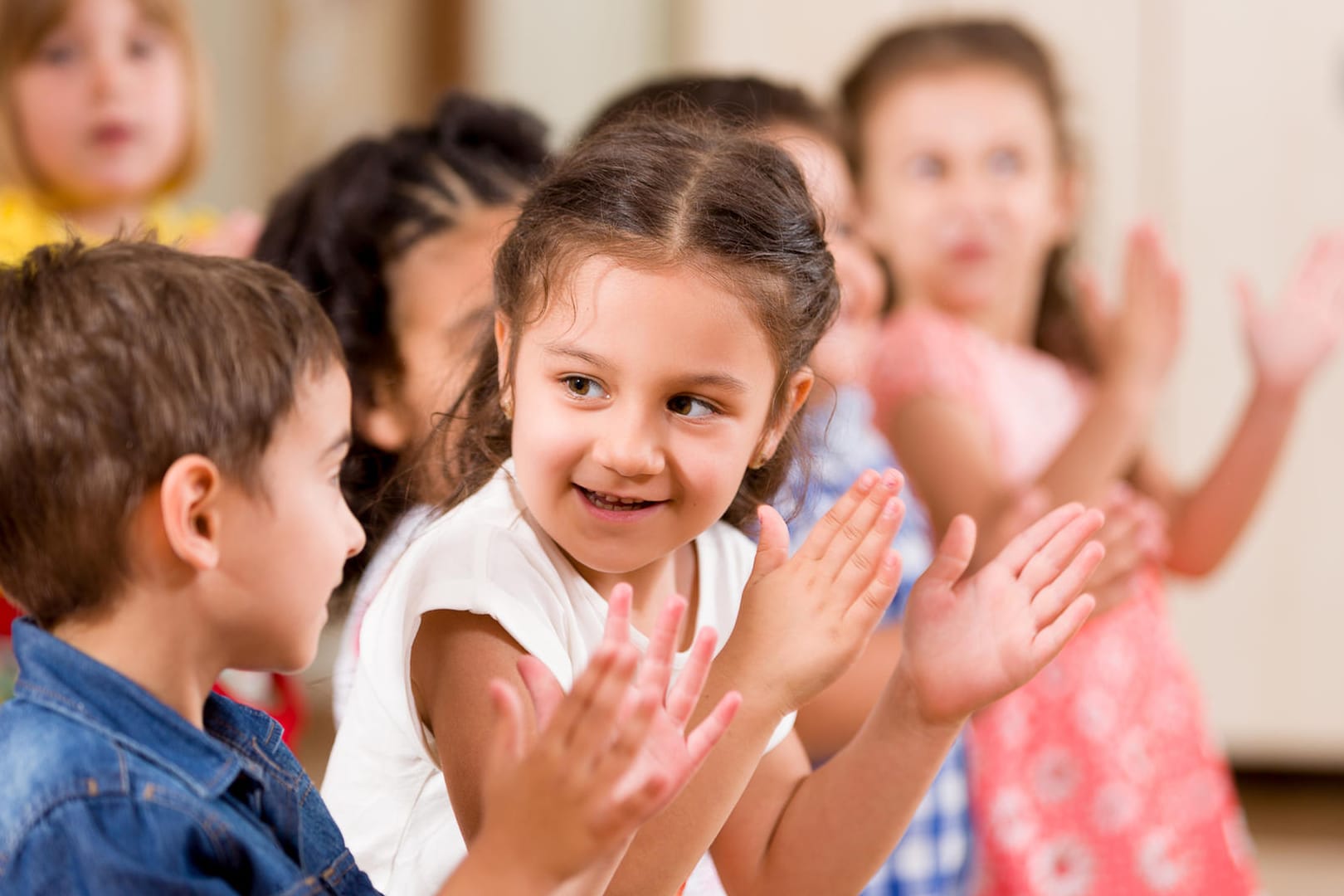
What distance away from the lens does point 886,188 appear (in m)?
1.65

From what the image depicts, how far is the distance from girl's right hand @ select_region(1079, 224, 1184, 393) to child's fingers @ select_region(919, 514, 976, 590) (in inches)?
30.2

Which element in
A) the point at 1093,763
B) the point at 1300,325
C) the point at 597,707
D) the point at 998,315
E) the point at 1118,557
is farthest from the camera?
the point at 998,315

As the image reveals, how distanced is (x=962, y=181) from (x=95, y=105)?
0.88 m

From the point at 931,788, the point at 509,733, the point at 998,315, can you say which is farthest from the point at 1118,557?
the point at 998,315

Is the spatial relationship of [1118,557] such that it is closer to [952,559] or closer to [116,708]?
[952,559]

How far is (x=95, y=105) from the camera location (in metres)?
1.52

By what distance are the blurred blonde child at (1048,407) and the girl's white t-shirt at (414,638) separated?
749mm

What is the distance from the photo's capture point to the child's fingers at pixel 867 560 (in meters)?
0.68

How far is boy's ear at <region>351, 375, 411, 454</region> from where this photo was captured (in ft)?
3.28

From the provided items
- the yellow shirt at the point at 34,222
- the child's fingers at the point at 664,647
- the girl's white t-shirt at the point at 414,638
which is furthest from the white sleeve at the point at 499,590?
the yellow shirt at the point at 34,222

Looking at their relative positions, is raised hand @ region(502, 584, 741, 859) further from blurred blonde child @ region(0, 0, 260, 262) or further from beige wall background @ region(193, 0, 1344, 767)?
beige wall background @ region(193, 0, 1344, 767)

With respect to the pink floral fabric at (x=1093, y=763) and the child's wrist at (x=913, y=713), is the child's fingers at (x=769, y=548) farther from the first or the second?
the pink floral fabric at (x=1093, y=763)

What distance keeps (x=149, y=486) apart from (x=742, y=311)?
0.26 metres

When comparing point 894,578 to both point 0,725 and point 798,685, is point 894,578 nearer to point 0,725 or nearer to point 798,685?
point 798,685
